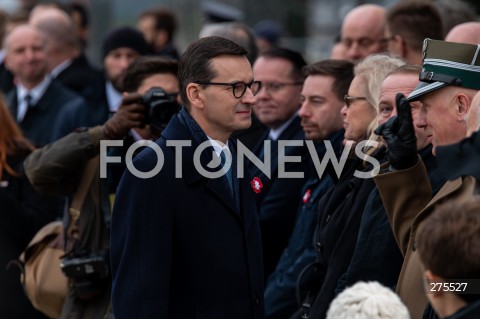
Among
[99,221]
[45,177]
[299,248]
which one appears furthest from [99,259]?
[299,248]

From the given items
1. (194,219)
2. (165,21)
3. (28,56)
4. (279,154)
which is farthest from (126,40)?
(194,219)

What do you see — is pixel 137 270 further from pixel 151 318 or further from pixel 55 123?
pixel 55 123

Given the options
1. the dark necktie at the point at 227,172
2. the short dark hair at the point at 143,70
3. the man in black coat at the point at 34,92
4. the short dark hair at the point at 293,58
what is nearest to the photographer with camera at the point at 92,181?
the short dark hair at the point at 143,70

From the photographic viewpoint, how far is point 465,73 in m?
4.42

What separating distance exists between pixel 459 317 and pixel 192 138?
1867mm

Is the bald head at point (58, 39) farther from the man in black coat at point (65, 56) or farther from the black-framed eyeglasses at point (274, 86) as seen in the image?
the black-framed eyeglasses at point (274, 86)

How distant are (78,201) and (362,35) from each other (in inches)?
121

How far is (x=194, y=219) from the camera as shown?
4504 mm

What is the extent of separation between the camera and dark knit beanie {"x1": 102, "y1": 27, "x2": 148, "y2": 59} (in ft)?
29.9

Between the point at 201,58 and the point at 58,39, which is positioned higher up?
the point at 201,58

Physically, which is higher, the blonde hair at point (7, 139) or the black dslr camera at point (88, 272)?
the blonde hair at point (7, 139)

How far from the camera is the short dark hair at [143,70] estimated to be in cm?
625

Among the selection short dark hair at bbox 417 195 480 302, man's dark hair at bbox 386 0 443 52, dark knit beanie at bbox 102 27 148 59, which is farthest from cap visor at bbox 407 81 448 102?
dark knit beanie at bbox 102 27 148 59

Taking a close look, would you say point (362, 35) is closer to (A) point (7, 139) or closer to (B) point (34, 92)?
(A) point (7, 139)
